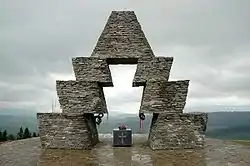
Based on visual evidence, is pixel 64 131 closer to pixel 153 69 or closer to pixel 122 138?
pixel 122 138

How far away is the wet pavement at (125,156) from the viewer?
12.0 m

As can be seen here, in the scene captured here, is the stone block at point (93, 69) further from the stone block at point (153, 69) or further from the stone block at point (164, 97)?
the stone block at point (164, 97)

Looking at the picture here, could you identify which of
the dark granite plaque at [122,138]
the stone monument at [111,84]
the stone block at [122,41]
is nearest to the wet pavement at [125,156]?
the dark granite plaque at [122,138]

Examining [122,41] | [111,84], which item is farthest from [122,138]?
[122,41]

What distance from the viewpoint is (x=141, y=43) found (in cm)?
1589

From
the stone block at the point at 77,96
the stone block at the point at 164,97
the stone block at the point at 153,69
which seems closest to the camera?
the stone block at the point at 164,97

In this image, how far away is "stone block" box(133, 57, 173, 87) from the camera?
15.4 m

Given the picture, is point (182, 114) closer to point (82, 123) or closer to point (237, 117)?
point (82, 123)

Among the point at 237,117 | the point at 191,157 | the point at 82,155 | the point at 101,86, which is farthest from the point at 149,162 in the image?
the point at 237,117

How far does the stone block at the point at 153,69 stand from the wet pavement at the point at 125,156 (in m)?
2.72

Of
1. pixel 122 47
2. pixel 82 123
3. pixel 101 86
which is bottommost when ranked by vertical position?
pixel 82 123

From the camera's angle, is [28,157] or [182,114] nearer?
[28,157]

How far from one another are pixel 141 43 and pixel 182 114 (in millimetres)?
3308

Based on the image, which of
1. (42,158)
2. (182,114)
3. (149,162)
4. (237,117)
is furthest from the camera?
(237,117)
